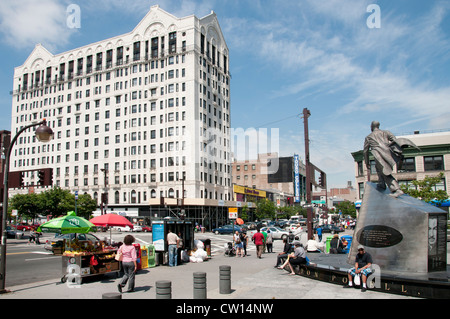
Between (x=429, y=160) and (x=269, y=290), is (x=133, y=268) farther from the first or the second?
(x=429, y=160)

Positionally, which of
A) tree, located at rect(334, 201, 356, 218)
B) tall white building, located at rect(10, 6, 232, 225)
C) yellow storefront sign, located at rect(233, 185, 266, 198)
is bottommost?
tree, located at rect(334, 201, 356, 218)

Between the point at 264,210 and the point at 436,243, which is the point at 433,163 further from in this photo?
the point at 436,243

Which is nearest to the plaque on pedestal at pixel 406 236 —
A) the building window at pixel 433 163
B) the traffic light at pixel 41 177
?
the traffic light at pixel 41 177

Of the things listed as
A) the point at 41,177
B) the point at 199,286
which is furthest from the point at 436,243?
the point at 41,177

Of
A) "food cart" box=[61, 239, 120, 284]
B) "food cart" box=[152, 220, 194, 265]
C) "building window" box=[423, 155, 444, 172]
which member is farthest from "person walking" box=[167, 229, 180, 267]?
"building window" box=[423, 155, 444, 172]

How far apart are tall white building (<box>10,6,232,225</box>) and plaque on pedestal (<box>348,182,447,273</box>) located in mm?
48106

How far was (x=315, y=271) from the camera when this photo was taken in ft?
41.4

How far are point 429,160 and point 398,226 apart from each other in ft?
168

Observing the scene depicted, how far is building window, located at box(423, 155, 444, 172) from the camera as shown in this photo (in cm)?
5506

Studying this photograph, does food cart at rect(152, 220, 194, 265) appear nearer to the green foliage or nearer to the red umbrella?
the red umbrella

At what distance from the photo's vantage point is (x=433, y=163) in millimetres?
55594

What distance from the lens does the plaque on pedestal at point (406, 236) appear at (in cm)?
1132

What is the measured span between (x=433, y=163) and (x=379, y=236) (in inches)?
2007

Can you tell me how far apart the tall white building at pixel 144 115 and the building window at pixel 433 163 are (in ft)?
110
